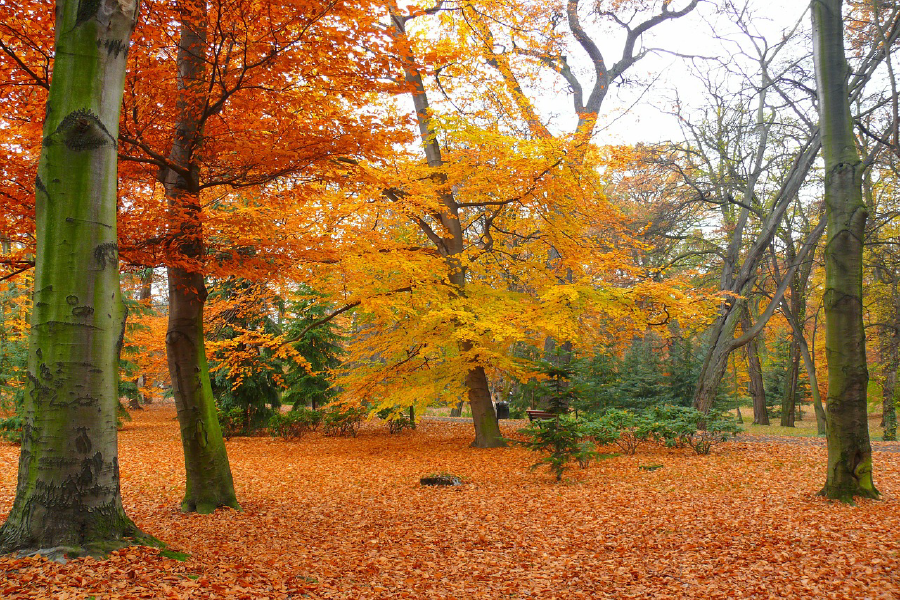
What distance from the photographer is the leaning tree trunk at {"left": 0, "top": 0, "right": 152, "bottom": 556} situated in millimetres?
3189

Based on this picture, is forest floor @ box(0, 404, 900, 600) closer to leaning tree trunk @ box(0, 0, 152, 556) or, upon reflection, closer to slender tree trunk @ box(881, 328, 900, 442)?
leaning tree trunk @ box(0, 0, 152, 556)

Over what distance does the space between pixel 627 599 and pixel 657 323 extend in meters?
7.46

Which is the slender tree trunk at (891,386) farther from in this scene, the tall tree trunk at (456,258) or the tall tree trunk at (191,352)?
the tall tree trunk at (191,352)

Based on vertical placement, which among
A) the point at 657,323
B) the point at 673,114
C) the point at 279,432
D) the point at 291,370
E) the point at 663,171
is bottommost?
Answer: the point at 279,432

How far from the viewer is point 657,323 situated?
1045 centimetres

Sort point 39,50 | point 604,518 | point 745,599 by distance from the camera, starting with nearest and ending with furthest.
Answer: point 745,599
point 39,50
point 604,518

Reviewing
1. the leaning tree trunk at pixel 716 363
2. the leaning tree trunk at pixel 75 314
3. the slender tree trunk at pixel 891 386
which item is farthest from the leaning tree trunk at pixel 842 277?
the slender tree trunk at pixel 891 386

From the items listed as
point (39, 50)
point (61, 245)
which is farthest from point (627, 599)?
point (39, 50)

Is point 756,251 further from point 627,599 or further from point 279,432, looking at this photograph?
point 279,432

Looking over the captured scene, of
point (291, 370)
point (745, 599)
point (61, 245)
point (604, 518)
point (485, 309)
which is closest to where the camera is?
point (61, 245)

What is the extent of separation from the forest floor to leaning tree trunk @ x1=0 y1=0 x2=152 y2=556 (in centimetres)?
27

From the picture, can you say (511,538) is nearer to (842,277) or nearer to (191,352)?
(191,352)

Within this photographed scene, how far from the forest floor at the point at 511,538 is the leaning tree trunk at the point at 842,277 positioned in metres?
0.41

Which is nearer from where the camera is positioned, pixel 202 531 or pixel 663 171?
pixel 202 531
